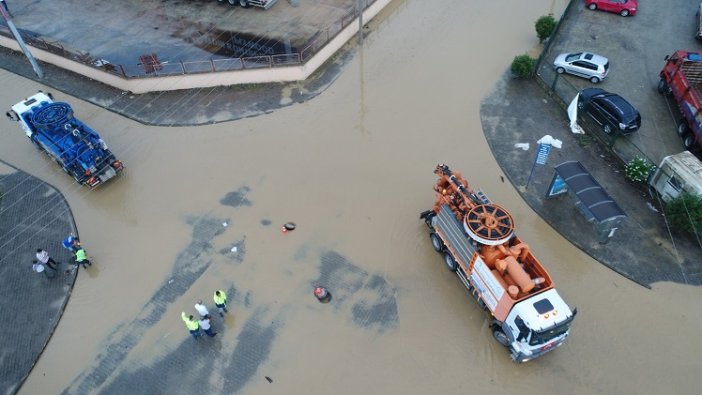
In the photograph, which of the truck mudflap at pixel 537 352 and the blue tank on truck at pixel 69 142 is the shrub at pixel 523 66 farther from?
the blue tank on truck at pixel 69 142

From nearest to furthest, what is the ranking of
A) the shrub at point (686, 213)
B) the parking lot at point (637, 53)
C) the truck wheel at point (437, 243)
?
the shrub at point (686, 213)
the truck wheel at point (437, 243)
the parking lot at point (637, 53)

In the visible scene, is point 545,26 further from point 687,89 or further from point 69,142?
point 69,142

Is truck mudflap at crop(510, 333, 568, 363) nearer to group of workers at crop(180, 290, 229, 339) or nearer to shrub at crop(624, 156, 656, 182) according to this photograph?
shrub at crop(624, 156, 656, 182)

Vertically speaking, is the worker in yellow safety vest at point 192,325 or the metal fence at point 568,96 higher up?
the metal fence at point 568,96

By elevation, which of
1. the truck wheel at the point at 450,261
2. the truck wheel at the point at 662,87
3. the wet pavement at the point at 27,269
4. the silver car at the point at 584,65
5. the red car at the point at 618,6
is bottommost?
the wet pavement at the point at 27,269

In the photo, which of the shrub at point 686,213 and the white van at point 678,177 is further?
the white van at point 678,177

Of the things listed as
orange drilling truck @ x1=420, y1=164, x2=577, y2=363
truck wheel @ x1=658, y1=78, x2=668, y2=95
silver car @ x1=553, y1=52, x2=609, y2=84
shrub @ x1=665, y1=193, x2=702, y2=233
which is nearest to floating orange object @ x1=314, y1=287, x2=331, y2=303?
orange drilling truck @ x1=420, y1=164, x2=577, y2=363

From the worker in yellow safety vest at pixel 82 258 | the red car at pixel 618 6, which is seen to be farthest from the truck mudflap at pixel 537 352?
the red car at pixel 618 6
